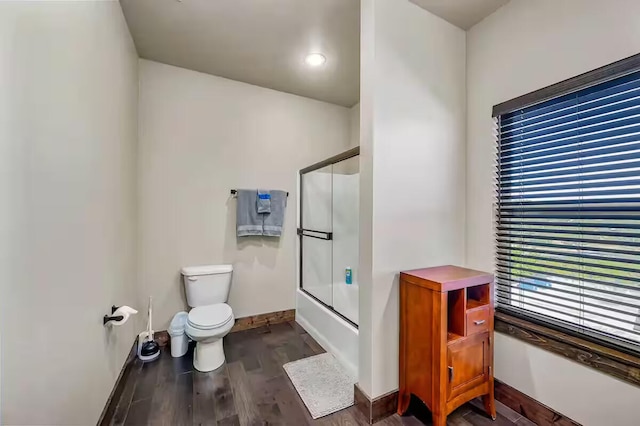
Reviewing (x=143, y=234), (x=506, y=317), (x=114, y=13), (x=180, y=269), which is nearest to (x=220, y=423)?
(x=180, y=269)

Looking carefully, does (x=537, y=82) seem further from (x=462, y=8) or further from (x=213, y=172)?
(x=213, y=172)

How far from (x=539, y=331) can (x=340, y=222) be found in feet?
5.47

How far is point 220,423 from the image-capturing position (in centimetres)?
157

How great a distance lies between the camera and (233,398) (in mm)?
1781

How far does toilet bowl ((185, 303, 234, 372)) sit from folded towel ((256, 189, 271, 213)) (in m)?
1.06

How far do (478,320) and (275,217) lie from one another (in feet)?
6.73

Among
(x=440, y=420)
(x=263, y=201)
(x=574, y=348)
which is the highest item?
(x=263, y=201)

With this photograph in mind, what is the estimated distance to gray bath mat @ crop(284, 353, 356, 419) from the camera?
1.71 meters

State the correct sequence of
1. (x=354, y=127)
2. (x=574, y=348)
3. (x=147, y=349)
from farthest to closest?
(x=354, y=127)
(x=147, y=349)
(x=574, y=348)

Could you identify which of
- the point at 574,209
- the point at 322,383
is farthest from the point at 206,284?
the point at 574,209

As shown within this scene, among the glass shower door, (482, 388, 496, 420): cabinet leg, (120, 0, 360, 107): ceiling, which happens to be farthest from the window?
the glass shower door

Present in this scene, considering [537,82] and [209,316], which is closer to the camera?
[537,82]

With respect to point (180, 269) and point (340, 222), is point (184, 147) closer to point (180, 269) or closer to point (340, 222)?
point (180, 269)

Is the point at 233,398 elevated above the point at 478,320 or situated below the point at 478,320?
below
